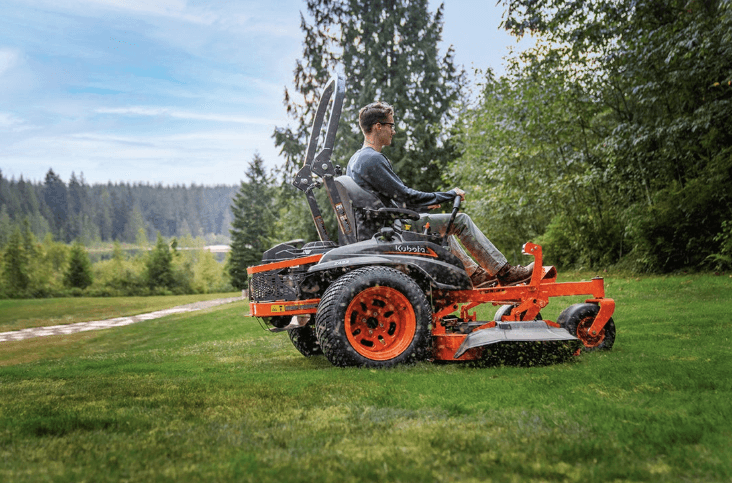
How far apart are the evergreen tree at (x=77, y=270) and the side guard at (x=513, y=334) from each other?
200 feet

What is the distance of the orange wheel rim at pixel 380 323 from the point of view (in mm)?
4422

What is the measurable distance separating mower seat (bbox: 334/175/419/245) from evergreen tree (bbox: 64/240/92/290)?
5993 cm

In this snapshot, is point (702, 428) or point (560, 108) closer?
point (702, 428)

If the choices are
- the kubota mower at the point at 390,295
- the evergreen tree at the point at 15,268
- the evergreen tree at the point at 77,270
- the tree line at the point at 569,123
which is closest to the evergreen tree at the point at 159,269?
the evergreen tree at the point at 77,270

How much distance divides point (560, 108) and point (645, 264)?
4.40 meters

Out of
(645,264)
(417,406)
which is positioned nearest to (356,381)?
(417,406)

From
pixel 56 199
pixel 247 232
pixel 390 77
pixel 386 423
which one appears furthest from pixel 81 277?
pixel 56 199

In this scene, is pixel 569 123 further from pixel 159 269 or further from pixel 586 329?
pixel 159 269

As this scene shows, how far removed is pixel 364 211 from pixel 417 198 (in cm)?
47

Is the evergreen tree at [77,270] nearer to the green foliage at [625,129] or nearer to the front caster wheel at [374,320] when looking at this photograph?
the green foliage at [625,129]

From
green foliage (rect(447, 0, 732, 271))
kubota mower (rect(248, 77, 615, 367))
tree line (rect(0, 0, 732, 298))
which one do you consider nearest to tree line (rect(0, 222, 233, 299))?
tree line (rect(0, 0, 732, 298))

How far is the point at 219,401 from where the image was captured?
3242 mm

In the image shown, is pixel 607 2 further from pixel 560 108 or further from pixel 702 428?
pixel 702 428

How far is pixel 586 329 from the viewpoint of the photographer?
202 inches
